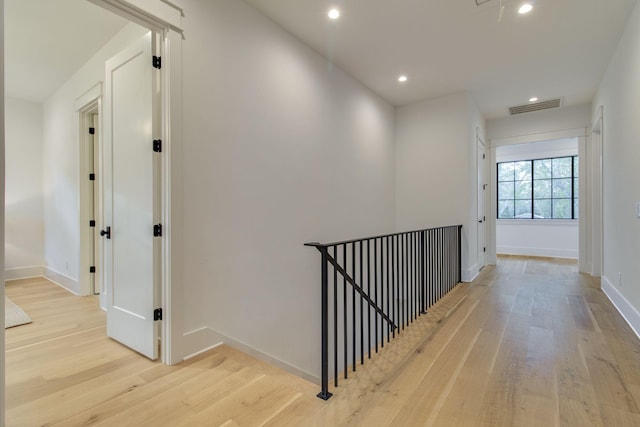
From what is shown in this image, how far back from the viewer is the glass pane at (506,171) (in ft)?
25.8

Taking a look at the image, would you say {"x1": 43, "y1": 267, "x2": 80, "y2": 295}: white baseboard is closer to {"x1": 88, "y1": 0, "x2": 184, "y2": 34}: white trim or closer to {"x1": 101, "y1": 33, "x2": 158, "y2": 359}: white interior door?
{"x1": 101, "y1": 33, "x2": 158, "y2": 359}: white interior door

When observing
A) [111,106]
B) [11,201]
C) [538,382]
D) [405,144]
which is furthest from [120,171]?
[405,144]

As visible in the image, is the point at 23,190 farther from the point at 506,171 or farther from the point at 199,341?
the point at 506,171

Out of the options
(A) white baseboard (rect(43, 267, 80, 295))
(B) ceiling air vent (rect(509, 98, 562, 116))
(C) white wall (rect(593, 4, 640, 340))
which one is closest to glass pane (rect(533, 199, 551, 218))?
(B) ceiling air vent (rect(509, 98, 562, 116))

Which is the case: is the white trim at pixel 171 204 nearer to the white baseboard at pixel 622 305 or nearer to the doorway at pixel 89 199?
the doorway at pixel 89 199

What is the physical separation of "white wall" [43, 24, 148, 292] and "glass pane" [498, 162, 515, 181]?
845 centimetres

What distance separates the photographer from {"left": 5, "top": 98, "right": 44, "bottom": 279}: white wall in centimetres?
451

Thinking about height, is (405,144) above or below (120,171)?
above

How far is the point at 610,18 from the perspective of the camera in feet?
9.33

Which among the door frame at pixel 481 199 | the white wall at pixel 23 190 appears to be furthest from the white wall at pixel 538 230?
the white wall at pixel 23 190

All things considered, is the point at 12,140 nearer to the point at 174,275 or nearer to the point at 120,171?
the point at 120,171

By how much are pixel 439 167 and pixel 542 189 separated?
14.2ft

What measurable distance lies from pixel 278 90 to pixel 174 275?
1.96 metres

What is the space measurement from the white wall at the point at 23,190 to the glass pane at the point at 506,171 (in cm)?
966
